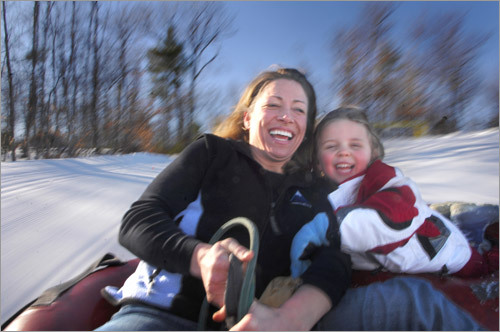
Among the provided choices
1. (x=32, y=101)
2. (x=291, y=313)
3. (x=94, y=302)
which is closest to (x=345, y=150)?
(x=291, y=313)

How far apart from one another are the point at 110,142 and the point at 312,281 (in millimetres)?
3806

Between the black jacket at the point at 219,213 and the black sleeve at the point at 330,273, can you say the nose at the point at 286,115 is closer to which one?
the black jacket at the point at 219,213

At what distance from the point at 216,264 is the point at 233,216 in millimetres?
287

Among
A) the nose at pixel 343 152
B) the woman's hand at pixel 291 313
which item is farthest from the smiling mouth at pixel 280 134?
the woman's hand at pixel 291 313

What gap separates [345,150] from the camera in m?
1.13

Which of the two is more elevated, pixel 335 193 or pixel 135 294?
pixel 335 193

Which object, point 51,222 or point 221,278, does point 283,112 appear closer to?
point 221,278

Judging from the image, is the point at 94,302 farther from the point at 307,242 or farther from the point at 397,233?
the point at 397,233

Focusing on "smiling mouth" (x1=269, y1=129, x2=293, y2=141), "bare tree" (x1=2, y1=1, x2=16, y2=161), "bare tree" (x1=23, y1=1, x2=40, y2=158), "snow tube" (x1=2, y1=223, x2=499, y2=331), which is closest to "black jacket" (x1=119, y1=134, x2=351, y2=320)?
"smiling mouth" (x1=269, y1=129, x2=293, y2=141)

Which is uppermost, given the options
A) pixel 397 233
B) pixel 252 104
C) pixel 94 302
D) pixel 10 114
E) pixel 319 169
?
pixel 10 114

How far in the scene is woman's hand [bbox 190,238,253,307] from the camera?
0.65 m

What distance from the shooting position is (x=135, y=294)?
0.84 m

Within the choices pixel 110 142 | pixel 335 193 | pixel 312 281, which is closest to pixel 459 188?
pixel 335 193

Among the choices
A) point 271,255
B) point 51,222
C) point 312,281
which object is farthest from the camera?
point 51,222
